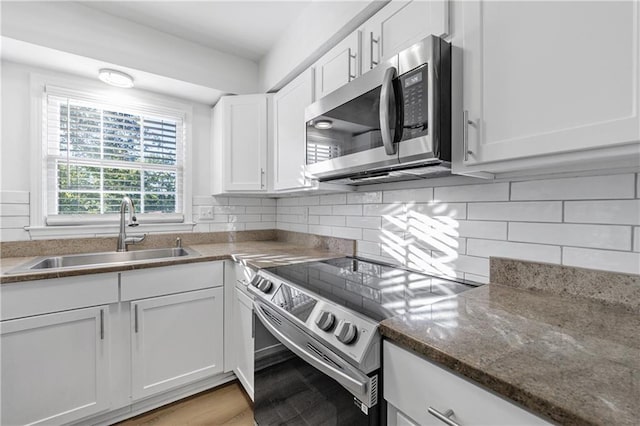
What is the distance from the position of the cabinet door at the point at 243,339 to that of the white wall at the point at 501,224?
0.80 m

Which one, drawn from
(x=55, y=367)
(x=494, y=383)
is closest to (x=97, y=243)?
(x=55, y=367)

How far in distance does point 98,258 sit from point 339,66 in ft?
6.81

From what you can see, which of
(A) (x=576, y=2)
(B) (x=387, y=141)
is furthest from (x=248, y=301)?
(A) (x=576, y=2)

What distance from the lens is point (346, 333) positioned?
0.86m

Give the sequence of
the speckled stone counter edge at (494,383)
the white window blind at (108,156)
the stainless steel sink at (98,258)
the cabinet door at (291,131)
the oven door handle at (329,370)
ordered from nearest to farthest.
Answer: the speckled stone counter edge at (494,383) < the oven door handle at (329,370) < the stainless steel sink at (98,258) < the cabinet door at (291,131) < the white window blind at (108,156)

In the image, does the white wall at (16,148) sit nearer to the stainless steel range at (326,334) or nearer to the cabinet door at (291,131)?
the cabinet door at (291,131)

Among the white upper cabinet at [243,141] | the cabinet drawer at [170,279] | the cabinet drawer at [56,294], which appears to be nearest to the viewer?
the cabinet drawer at [56,294]

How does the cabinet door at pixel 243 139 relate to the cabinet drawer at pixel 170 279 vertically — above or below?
above

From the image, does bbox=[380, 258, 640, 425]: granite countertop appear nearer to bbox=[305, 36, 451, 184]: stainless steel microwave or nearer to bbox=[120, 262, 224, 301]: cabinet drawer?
bbox=[305, 36, 451, 184]: stainless steel microwave

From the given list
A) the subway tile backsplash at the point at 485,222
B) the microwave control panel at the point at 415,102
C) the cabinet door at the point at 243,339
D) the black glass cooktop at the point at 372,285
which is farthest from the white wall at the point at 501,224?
the cabinet door at the point at 243,339

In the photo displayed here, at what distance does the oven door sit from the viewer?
813mm

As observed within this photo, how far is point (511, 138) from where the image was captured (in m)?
0.84

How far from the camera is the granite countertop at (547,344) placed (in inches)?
18.6

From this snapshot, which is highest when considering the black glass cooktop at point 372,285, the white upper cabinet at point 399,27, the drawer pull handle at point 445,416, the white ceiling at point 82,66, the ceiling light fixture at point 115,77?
the white ceiling at point 82,66
